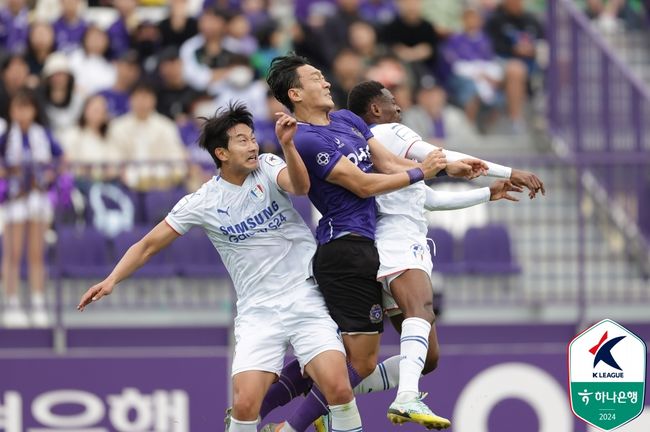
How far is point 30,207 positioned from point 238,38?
3144 mm

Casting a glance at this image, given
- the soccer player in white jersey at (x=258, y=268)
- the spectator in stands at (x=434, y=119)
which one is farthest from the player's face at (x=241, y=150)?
the spectator in stands at (x=434, y=119)

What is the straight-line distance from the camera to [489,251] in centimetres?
1448

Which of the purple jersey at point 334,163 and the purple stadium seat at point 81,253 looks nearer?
the purple jersey at point 334,163

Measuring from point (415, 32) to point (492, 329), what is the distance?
3.71 meters

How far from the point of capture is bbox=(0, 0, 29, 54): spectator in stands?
1662cm

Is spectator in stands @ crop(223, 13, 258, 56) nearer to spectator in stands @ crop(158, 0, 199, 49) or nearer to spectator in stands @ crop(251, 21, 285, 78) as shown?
spectator in stands @ crop(251, 21, 285, 78)

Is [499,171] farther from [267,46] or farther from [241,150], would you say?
[267,46]

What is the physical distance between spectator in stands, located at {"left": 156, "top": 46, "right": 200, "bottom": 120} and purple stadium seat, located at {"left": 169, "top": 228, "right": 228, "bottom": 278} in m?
1.86

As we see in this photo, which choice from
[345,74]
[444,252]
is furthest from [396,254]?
[345,74]

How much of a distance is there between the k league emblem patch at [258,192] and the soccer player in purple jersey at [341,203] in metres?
0.29

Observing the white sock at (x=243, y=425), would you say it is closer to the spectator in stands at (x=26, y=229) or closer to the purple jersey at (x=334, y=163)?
the purple jersey at (x=334, y=163)

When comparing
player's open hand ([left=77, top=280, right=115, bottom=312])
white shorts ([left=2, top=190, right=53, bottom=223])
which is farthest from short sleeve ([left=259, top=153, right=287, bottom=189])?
white shorts ([left=2, top=190, right=53, bottom=223])

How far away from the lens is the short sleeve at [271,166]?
980 cm

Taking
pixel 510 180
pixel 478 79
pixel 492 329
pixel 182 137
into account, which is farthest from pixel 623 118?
pixel 510 180
